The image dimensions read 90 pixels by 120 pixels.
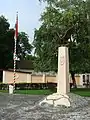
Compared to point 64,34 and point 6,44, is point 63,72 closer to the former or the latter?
point 64,34

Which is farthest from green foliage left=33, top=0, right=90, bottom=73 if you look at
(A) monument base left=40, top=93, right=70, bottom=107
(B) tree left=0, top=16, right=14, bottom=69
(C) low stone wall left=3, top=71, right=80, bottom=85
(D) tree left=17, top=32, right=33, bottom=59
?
(D) tree left=17, top=32, right=33, bottom=59

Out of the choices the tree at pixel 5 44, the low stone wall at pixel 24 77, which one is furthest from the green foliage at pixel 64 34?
the tree at pixel 5 44

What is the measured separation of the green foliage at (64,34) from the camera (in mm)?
39000

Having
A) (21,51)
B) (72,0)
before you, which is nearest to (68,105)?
Result: (72,0)

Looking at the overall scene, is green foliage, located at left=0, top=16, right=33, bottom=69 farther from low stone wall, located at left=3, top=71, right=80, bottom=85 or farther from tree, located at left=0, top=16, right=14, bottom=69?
low stone wall, located at left=3, top=71, right=80, bottom=85

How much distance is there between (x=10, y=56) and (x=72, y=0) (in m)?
39.5

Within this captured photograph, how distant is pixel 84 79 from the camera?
244ft

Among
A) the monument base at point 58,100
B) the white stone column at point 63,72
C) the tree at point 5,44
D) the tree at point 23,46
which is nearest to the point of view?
the monument base at point 58,100

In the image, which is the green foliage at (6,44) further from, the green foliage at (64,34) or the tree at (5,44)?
the green foliage at (64,34)

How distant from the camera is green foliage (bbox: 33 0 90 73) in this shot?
39000mm

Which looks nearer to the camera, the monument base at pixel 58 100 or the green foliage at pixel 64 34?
the monument base at pixel 58 100

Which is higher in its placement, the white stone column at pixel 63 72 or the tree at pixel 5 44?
the tree at pixel 5 44

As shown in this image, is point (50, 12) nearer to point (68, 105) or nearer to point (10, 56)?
point (68, 105)

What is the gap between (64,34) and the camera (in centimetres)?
3816
